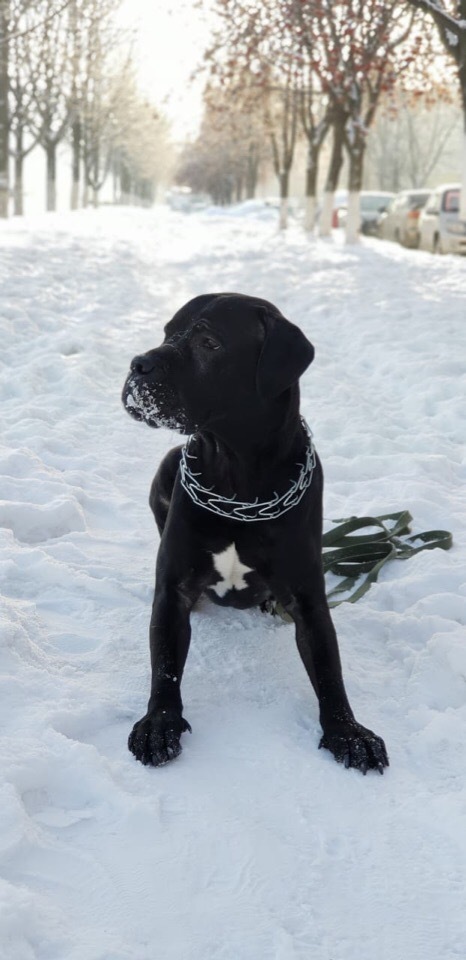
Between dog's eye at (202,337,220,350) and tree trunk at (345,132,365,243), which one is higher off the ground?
tree trunk at (345,132,365,243)

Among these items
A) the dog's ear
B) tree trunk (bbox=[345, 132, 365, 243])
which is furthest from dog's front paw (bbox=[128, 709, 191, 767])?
tree trunk (bbox=[345, 132, 365, 243])

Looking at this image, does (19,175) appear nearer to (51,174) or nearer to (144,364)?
(51,174)

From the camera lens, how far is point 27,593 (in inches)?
131

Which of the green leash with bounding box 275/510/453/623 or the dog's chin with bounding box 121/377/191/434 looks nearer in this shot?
the dog's chin with bounding box 121/377/191/434

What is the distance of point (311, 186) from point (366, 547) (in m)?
21.5

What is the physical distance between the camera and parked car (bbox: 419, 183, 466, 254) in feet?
56.2

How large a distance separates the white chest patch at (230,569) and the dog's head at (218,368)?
1.37 ft

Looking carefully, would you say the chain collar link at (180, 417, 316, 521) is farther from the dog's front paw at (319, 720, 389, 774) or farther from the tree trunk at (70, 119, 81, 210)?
the tree trunk at (70, 119, 81, 210)

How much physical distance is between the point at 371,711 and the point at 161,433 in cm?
358

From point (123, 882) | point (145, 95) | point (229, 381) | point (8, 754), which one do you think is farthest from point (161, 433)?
point (145, 95)

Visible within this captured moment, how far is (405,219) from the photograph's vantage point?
21.4m

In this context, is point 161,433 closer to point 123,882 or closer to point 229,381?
point 229,381

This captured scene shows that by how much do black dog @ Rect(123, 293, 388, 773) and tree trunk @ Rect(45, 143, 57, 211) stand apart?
32584 mm

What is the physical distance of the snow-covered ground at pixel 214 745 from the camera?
1856mm
